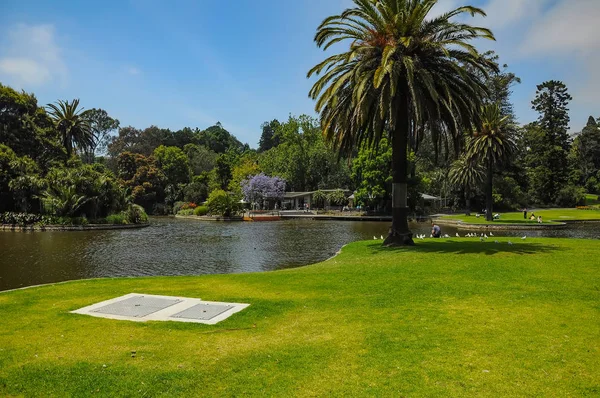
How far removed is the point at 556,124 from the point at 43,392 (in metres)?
103

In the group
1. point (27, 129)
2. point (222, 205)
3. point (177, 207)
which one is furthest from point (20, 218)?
point (177, 207)

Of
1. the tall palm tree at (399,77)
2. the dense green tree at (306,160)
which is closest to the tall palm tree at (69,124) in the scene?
the dense green tree at (306,160)

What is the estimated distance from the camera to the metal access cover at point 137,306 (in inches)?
368

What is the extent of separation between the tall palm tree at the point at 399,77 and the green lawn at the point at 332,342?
8.95 metres

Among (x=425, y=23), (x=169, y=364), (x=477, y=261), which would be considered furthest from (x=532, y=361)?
(x=425, y=23)

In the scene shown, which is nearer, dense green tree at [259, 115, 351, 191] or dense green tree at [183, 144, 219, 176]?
dense green tree at [259, 115, 351, 191]

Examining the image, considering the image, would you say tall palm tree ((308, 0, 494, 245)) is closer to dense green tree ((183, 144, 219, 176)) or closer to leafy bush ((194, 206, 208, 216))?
leafy bush ((194, 206, 208, 216))

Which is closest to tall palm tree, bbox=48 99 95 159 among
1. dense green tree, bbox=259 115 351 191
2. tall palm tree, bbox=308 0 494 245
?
dense green tree, bbox=259 115 351 191

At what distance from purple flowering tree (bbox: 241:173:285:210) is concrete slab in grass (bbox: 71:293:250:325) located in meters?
72.1

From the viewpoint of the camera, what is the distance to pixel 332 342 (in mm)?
7133

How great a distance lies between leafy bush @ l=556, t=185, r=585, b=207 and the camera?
79875 mm

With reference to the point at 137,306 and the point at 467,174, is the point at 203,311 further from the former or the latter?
the point at 467,174

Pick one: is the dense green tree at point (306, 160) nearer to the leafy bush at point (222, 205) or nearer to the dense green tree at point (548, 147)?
the leafy bush at point (222, 205)

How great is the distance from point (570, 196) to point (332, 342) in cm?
8903
